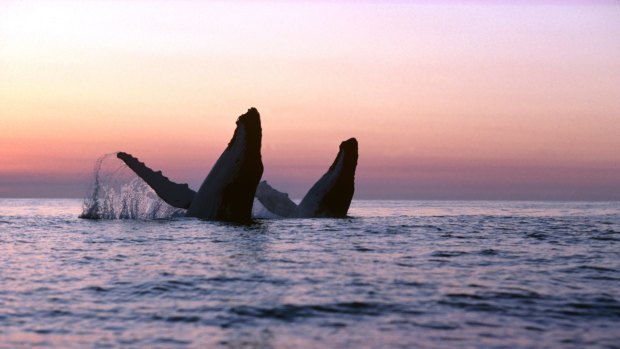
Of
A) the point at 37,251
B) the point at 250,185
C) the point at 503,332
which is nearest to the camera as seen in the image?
the point at 503,332

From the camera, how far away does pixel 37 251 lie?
52.6ft

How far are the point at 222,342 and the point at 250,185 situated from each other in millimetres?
19740

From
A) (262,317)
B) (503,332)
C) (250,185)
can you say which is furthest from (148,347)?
(250,185)

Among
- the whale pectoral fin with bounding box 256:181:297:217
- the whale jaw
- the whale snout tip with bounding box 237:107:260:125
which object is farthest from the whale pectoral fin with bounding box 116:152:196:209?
the whale pectoral fin with bounding box 256:181:297:217

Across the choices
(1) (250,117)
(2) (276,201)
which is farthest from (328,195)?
(1) (250,117)

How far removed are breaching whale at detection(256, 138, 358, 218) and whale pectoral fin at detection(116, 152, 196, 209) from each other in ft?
19.5

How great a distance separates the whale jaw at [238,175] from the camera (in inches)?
1035

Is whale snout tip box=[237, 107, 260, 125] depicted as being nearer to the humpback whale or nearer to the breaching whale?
the humpback whale

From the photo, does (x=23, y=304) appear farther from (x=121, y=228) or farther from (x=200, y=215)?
(x=200, y=215)

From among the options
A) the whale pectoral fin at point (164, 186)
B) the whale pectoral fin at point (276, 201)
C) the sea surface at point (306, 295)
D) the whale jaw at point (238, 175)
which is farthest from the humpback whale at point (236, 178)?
the sea surface at point (306, 295)

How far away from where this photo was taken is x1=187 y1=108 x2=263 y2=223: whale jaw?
86.2 ft

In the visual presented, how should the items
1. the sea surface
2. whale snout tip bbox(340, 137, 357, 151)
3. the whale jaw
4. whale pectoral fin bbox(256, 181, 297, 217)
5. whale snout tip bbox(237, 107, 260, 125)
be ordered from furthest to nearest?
whale snout tip bbox(340, 137, 357, 151) < whale pectoral fin bbox(256, 181, 297, 217) < whale snout tip bbox(237, 107, 260, 125) < the whale jaw < the sea surface

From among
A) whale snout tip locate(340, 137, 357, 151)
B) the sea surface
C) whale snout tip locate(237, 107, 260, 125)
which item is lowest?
the sea surface

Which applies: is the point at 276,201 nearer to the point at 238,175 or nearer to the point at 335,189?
the point at 335,189
